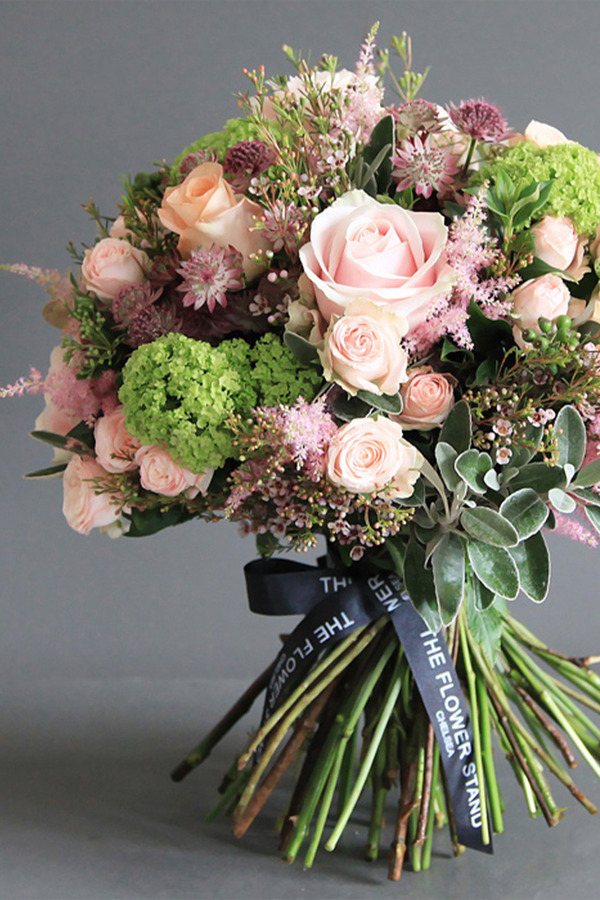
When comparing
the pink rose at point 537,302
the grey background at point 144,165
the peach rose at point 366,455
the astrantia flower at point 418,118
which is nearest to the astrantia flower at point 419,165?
the astrantia flower at point 418,118

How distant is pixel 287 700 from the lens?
1.26 metres

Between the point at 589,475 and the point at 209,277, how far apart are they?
45 centimetres

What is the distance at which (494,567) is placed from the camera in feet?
3.56

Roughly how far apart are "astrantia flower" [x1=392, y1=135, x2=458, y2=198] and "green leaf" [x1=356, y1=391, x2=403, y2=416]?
0.23 metres

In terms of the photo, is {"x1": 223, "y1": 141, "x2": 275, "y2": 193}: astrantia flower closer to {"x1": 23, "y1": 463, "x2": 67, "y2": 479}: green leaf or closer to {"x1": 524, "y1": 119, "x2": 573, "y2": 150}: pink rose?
{"x1": 524, "y1": 119, "x2": 573, "y2": 150}: pink rose

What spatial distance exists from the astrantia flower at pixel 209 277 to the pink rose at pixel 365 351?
0.14 meters

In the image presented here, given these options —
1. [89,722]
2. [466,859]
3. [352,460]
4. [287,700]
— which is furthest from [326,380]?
[89,722]

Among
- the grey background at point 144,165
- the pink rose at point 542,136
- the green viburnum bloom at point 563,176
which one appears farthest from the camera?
the grey background at point 144,165

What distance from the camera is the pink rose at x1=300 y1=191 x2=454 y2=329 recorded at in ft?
3.33

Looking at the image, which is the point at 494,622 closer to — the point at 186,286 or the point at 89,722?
the point at 186,286

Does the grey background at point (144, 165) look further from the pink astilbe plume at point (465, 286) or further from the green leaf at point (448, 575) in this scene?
the pink astilbe plume at point (465, 286)

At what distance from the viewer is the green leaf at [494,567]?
3.51ft

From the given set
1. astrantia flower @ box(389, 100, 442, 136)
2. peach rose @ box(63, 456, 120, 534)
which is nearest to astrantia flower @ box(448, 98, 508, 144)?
astrantia flower @ box(389, 100, 442, 136)

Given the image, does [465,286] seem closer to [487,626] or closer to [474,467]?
[474,467]
